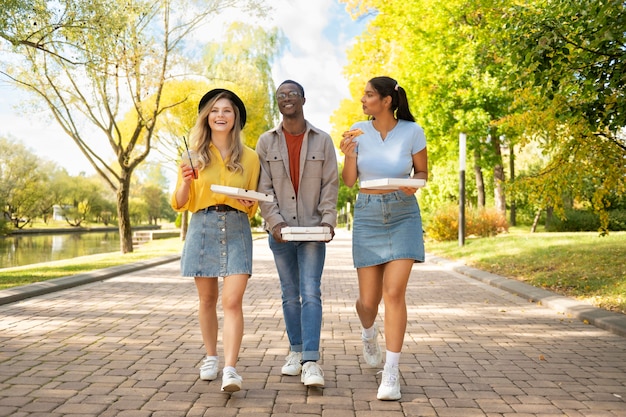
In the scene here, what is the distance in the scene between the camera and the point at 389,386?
3881 millimetres

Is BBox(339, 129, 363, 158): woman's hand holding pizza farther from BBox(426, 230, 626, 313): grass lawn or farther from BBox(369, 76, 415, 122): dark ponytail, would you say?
BBox(426, 230, 626, 313): grass lawn

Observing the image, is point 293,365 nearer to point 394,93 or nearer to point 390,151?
point 390,151

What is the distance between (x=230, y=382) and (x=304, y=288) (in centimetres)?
83

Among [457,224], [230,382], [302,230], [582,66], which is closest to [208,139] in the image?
[302,230]

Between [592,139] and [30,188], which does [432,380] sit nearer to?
[592,139]

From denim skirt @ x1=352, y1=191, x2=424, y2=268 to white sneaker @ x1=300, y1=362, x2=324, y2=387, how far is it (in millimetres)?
773

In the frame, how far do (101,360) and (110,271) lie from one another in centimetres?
805

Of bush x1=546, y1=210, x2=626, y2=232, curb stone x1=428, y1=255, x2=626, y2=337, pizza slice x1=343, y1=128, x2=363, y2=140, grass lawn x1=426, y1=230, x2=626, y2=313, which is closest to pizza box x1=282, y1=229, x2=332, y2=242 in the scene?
pizza slice x1=343, y1=128, x2=363, y2=140

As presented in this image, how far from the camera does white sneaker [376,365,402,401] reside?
152 inches

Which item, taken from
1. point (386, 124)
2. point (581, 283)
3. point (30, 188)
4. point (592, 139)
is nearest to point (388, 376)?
point (386, 124)

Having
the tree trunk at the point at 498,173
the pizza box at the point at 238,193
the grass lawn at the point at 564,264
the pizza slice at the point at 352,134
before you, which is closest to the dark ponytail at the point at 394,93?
the pizza slice at the point at 352,134

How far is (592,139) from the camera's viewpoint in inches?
376

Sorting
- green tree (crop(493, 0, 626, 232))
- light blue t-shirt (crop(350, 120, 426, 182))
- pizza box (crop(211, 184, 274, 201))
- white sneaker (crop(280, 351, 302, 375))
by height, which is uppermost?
green tree (crop(493, 0, 626, 232))

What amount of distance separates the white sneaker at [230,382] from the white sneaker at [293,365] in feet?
2.40
